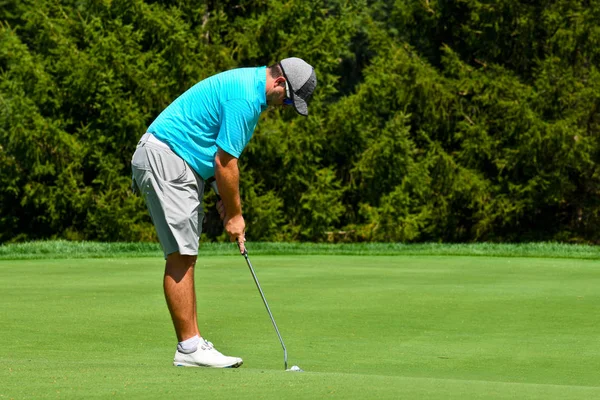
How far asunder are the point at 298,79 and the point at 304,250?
7825 mm

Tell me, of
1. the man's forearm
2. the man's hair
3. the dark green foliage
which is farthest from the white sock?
the dark green foliage

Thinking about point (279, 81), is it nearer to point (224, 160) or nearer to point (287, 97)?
point (287, 97)

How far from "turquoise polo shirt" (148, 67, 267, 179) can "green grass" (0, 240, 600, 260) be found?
653 cm

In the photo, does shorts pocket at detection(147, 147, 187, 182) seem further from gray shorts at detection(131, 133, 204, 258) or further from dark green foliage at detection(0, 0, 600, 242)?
dark green foliage at detection(0, 0, 600, 242)

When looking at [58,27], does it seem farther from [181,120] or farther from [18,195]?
[181,120]

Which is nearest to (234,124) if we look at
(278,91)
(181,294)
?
(278,91)

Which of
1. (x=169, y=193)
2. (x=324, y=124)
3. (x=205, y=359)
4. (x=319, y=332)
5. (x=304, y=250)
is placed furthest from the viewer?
(x=324, y=124)

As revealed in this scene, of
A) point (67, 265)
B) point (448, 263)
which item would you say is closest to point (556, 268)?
point (448, 263)

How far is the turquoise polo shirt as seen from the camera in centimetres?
471

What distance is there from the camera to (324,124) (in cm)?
2256

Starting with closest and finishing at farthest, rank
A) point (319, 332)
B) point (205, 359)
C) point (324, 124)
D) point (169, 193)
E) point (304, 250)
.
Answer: point (205, 359), point (169, 193), point (319, 332), point (304, 250), point (324, 124)

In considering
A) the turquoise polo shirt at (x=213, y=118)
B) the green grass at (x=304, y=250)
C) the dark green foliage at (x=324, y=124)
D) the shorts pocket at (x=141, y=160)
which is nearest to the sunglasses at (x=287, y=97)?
the turquoise polo shirt at (x=213, y=118)

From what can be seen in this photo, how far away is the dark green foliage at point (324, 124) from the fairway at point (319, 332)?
12.0 meters

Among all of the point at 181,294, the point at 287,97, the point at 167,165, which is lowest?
the point at 181,294
